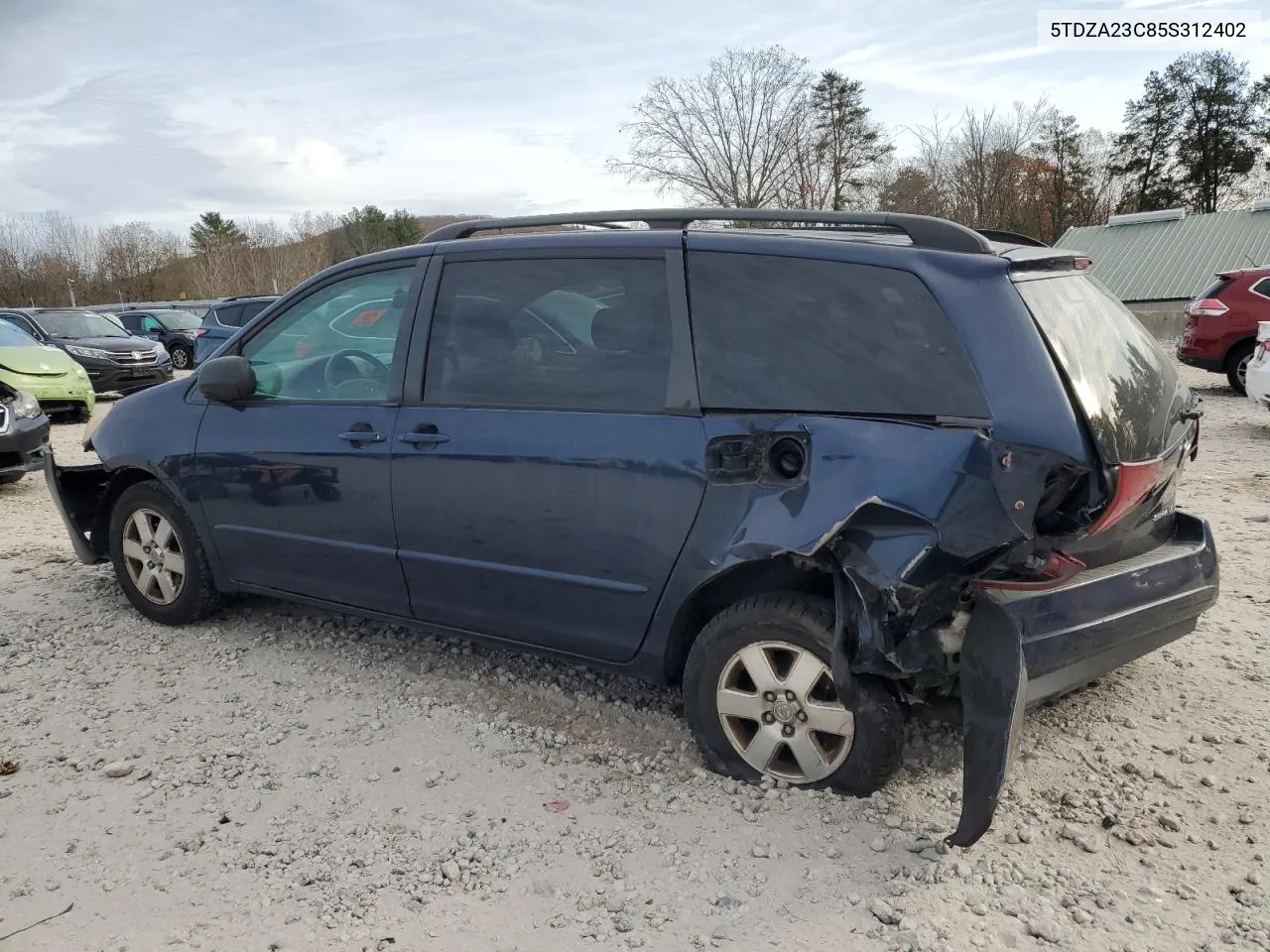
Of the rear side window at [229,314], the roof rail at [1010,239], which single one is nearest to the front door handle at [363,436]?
the roof rail at [1010,239]

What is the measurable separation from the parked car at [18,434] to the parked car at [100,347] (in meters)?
7.82

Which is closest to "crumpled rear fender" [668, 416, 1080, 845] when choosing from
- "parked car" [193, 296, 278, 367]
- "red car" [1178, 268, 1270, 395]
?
"red car" [1178, 268, 1270, 395]

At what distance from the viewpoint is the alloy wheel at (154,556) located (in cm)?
468

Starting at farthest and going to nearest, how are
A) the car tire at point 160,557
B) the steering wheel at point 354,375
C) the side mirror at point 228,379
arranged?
1. the car tire at point 160,557
2. the side mirror at point 228,379
3. the steering wheel at point 354,375

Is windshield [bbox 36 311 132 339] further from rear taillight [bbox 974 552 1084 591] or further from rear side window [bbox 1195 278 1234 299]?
rear taillight [bbox 974 552 1084 591]

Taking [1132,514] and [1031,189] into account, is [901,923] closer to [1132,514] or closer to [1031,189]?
[1132,514]

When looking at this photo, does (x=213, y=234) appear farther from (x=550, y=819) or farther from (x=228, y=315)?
(x=550, y=819)

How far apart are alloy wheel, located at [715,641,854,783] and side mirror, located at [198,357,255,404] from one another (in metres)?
2.46

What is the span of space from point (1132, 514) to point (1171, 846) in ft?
3.24

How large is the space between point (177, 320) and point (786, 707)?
2479cm

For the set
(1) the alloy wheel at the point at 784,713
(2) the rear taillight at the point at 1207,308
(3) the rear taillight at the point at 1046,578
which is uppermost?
(2) the rear taillight at the point at 1207,308

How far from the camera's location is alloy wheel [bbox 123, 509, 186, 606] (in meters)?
4.68

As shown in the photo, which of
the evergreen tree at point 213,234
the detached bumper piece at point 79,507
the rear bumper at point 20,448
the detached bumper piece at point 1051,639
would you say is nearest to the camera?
the detached bumper piece at point 1051,639

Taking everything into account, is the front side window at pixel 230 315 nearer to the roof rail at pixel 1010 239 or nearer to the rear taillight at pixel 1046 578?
the roof rail at pixel 1010 239
